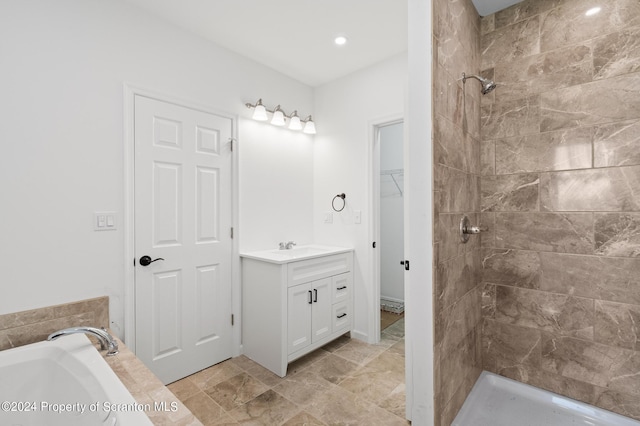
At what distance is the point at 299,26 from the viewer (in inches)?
87.8

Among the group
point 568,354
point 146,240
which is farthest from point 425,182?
point 146,240

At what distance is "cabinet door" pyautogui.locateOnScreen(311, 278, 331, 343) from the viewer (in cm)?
→ 249

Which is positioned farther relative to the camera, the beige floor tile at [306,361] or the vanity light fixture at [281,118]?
the vanity light fixture at [281,118]

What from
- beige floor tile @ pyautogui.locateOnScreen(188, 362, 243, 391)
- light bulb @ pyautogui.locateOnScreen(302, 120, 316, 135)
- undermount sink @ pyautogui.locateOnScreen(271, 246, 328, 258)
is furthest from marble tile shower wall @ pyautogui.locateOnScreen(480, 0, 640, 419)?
beige floor tile @ pyautogui.locateOnScreen(188, 362, 243, 391)

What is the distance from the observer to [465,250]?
71.3 inches

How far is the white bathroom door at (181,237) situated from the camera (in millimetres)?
2014

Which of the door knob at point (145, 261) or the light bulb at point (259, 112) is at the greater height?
the light bulb at point (259, 112)

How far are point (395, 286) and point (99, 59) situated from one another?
12.0 ft

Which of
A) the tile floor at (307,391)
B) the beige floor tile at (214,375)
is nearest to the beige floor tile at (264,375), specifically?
the tile floor at (307,391)

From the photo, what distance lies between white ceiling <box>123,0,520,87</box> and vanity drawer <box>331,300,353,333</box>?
90.7 inches

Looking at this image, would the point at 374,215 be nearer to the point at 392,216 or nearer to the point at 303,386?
the point at 392,216

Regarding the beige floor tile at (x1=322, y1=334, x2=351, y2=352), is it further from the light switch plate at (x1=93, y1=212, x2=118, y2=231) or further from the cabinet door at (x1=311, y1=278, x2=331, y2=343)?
the light switch plate at (x1=93, y1=212, x2=118, y2=231)

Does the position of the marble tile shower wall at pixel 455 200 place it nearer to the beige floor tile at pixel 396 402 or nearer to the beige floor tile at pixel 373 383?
the beige floor tile at pixel 396 402

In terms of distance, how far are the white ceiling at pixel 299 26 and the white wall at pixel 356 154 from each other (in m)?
0.21
